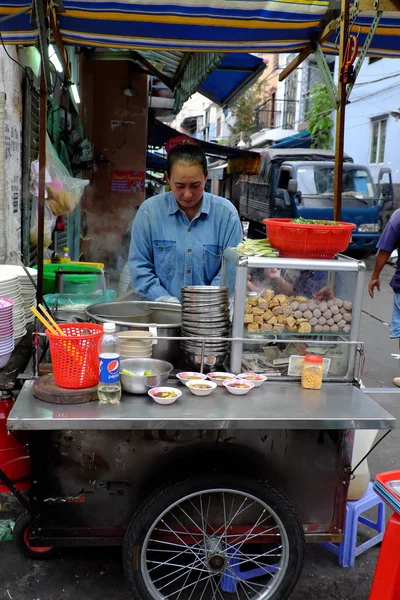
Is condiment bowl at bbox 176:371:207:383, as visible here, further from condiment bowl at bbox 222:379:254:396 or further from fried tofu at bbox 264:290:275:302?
fried tofu at bbox 264:290:275:302

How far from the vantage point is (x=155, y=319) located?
3.05 metres

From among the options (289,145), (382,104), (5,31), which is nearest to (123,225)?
(5,31)

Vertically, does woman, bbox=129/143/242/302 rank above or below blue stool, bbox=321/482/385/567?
above

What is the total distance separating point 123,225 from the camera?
35.4 ft

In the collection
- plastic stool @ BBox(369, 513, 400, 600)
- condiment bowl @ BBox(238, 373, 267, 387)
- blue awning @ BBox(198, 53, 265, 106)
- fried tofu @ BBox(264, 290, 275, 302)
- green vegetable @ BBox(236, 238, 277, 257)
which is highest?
blue awning @ BBox(198, 53, 265, 106)

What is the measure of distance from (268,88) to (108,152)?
1029 inches

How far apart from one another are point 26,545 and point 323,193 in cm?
1296

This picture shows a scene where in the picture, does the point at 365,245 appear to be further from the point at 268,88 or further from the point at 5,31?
the point at 268,88

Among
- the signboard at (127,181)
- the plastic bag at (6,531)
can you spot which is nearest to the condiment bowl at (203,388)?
the plastic bag at (6,531)

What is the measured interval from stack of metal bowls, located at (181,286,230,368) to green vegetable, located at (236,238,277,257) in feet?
0.68

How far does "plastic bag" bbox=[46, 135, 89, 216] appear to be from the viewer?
204 inches

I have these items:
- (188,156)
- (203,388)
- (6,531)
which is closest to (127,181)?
(188,156)

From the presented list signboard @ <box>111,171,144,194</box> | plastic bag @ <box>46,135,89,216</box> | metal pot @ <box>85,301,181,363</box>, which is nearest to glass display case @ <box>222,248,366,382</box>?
metal pot @ <box>85,301,181,363</box>

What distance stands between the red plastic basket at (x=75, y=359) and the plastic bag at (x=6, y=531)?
4.15 feet
